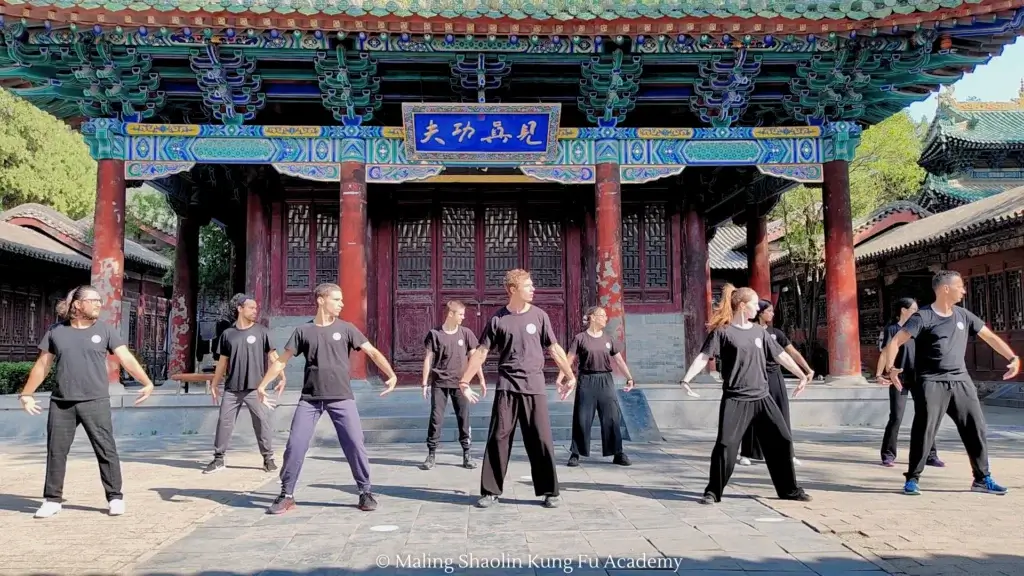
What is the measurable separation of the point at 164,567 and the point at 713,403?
7250mm

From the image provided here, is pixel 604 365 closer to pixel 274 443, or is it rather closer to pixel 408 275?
pixel 274 443

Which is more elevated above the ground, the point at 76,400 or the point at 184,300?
the point at 184,300

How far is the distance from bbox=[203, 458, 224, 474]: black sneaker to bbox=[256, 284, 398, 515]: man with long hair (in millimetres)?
1923

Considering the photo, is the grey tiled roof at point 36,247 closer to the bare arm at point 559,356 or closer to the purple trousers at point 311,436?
the purple trousers at point 311,436

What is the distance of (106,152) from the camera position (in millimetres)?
9758

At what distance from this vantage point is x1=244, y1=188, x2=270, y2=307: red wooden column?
11641mm

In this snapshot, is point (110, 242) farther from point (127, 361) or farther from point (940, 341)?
point (940, 341)

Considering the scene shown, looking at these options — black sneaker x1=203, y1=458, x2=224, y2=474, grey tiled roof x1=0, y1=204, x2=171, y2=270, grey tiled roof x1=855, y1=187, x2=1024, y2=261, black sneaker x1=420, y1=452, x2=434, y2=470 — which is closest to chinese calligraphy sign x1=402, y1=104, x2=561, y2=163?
black sneaker x1=420, y1=452, x2=434, y2=470

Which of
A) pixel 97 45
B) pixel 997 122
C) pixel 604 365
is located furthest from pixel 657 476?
pixel 997 122

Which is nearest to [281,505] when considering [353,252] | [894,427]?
[353,252]

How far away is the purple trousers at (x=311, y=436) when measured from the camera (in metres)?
5.05

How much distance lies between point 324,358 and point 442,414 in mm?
2209

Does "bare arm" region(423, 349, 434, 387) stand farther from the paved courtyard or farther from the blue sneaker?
the blue sneaker

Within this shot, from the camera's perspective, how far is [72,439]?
507 centimetres
